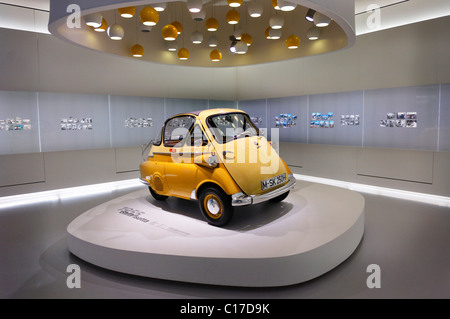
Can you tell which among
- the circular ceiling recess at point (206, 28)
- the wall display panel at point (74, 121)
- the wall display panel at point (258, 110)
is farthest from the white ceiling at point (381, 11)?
the wall display panel at point (258, 110)

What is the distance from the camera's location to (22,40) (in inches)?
294

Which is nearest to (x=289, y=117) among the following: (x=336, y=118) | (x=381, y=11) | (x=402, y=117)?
(x=336, y=118)

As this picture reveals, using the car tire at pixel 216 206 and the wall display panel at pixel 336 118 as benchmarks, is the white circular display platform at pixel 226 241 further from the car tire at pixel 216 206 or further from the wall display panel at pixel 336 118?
the wall display panel at pixel 336 118

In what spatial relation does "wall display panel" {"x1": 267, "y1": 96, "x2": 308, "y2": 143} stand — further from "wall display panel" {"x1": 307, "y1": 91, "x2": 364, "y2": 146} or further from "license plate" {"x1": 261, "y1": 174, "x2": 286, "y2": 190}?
"license plate" {"x1": 261, "y1": 174, "x2": 286, "y2": 190}

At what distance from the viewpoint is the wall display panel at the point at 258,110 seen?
11141mm

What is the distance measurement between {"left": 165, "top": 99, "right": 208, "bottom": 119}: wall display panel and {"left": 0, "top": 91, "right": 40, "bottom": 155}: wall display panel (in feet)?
12.5

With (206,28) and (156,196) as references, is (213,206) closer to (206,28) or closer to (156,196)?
(156,196)

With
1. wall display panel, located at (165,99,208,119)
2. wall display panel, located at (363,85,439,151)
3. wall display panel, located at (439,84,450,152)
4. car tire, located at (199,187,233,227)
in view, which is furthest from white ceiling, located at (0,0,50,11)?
wall display panel, located at (439,84,450,152)

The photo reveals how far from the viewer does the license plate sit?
461 centimetres

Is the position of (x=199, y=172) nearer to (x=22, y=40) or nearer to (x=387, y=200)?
(x=387, y=200)

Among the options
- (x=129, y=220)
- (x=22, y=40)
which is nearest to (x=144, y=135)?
(x=22, y=40)

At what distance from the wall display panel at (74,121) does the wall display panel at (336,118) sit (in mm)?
6129

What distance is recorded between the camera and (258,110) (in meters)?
11.3
